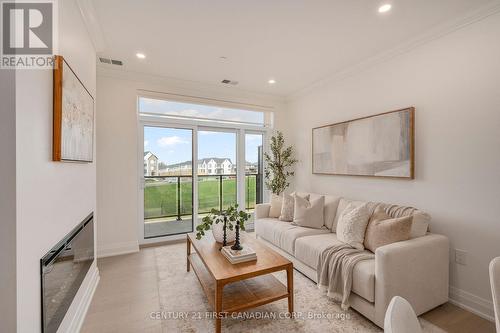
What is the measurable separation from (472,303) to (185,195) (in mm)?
3914

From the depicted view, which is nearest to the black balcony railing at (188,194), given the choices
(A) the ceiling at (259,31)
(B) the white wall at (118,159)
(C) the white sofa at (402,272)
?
(B) the white wall at (118,159)

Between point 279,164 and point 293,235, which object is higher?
point 279,164

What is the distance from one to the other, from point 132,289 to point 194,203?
1.85 m

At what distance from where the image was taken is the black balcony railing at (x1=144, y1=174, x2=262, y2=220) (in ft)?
12.8

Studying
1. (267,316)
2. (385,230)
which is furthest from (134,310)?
(385,230)

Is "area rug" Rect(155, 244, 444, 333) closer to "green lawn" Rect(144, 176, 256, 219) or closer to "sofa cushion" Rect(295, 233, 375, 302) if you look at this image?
"sofa cushion" Rect(295, 233, 375, 302)

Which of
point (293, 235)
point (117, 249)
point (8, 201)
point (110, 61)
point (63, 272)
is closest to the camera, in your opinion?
point (8, 201)

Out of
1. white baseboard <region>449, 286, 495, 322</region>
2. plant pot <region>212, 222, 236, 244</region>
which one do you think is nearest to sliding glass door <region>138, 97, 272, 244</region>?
plant pot <region>212, 222, 236, 244</region>

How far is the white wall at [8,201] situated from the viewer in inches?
40.0

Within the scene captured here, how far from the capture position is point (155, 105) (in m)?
3.84

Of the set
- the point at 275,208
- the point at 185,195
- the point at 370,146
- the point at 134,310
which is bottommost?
the point at 134,310

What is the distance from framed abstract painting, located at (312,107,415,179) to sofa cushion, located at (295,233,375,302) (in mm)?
1071

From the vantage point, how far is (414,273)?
196 cm

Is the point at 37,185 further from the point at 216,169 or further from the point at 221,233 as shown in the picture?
the point at 216,169
